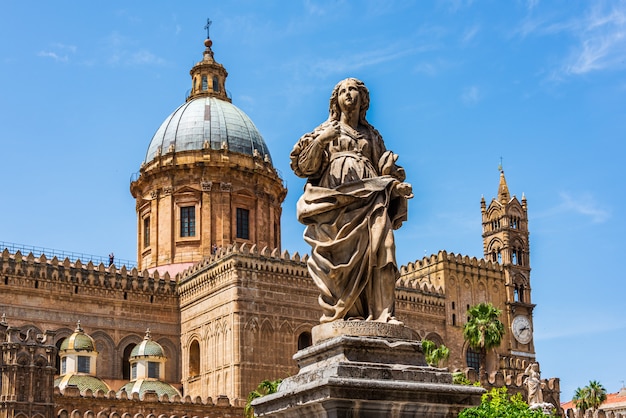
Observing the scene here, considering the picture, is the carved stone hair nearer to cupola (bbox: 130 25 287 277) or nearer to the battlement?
cupola (bbox: 130 25 287 277)

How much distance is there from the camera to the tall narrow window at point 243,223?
163 feet

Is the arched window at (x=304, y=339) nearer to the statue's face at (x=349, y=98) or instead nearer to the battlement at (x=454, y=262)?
the battlement at (x=454, y=262)

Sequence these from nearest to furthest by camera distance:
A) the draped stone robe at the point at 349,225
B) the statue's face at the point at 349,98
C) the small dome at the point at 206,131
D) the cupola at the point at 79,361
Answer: the draped stone robe at the point at 349,225 < the statue's face at the point at 349,98 < the cupola at the point at 79,361 < the small dome at the point at 206,131

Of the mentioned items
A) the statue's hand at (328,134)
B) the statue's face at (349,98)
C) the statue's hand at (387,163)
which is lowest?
the statue's hand at (387,163)

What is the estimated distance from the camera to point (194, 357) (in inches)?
1785

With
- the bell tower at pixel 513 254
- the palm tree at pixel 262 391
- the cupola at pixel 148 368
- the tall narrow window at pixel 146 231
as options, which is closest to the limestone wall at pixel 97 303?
the cupola at pixel 148 368

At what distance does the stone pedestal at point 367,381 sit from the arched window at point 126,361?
132ft

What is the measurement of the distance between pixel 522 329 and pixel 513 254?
178 inches

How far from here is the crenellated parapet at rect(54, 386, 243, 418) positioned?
36184 millimetres

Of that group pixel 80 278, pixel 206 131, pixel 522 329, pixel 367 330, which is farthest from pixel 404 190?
pixel 522 329

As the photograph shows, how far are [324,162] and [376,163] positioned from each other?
37 centimetres

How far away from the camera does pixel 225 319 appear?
138ft

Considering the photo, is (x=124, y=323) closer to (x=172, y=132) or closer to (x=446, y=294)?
(x=172, y=132)

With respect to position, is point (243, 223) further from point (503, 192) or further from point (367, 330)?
point (367, 330)
